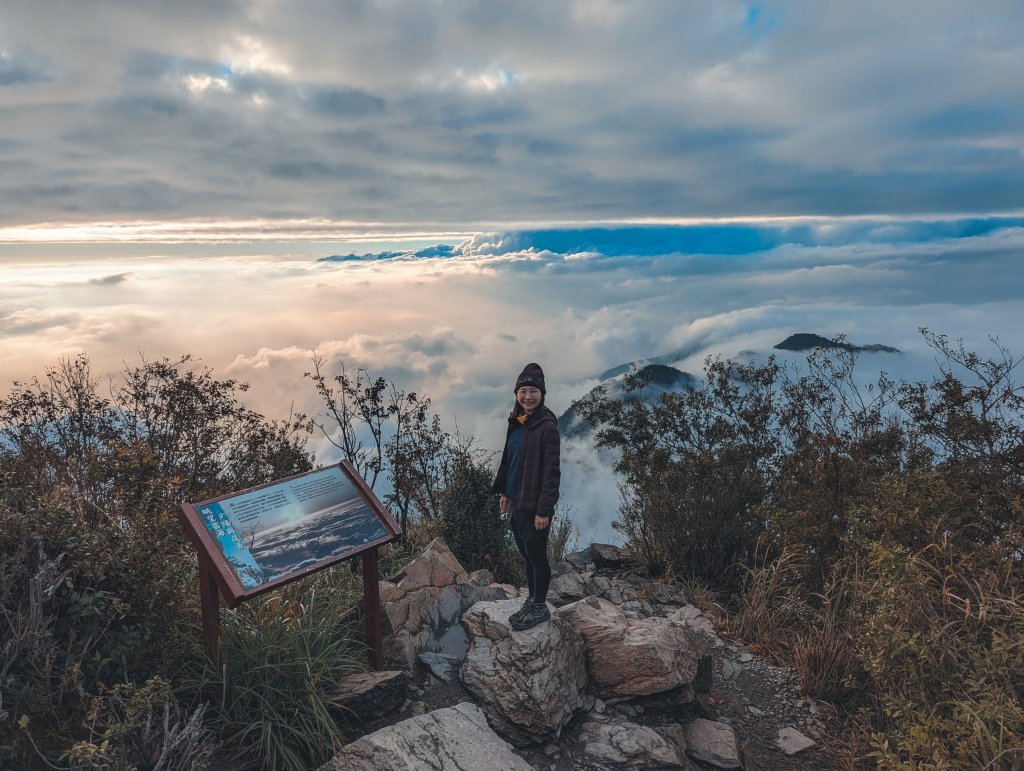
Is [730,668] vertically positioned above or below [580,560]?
above

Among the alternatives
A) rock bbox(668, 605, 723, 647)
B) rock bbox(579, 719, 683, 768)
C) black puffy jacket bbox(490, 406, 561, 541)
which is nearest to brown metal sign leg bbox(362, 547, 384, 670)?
black puffy jacket bbox(490, 406, 561, 541)

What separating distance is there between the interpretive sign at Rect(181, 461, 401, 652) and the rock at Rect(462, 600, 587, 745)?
0.86 meters

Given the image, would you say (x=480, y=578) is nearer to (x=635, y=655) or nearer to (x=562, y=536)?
(x=635, y=655)

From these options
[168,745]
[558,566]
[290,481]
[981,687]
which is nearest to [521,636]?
[290,481]

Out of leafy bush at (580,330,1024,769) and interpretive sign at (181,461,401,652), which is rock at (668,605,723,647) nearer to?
leafy bush at (580,330,1024,769)

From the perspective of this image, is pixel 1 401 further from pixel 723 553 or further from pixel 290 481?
pixel 723 553

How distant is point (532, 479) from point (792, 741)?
2.86 m

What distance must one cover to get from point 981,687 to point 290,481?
4.58 m

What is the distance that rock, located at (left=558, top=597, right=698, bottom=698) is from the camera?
16.9 feet

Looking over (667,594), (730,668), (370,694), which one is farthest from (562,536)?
(370,694)

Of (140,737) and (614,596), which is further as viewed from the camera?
(614,596)

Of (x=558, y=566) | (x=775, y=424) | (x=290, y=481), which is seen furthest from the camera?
(x=775, y=424)

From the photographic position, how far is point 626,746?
4.82 meters

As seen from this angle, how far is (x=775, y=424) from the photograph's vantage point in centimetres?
1185
